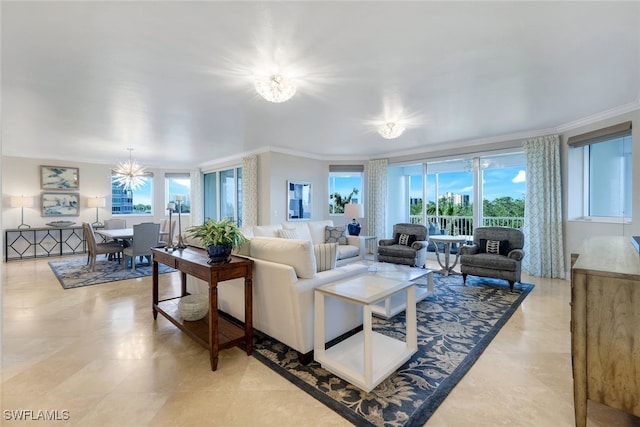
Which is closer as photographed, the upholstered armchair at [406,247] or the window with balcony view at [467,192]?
the upholstered armchair at [406,247]

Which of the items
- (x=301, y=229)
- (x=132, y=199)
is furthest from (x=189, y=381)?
(x=132, y=199)

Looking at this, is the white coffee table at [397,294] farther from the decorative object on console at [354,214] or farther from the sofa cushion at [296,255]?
the decorative object on console at [354,214]

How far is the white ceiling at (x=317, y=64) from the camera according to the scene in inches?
77.4

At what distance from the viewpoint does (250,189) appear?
268 inches

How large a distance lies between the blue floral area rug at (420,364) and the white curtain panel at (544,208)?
1655mm

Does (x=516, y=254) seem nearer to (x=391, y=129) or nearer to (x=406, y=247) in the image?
(x=406, y=247)

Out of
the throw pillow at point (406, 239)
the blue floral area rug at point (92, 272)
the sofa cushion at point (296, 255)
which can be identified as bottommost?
the blue floral area rug at point (92, 272)

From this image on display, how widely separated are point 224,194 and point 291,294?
265 inches

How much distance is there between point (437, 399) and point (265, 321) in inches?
60.5

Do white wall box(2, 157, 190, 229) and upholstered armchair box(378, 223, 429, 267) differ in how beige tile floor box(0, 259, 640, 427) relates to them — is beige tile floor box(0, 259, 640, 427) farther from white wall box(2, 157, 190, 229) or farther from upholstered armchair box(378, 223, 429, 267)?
white wall box(2, 157, 190, 229)

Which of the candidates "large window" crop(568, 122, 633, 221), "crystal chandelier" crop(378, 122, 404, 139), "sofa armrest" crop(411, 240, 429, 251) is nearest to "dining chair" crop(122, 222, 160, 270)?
"crystal chandelier" crop(378, 122, 404, 139)

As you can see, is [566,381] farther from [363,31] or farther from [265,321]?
[363,31]

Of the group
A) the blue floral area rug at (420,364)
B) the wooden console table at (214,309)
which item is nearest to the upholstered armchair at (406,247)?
the blue floral area rug at (420,364)

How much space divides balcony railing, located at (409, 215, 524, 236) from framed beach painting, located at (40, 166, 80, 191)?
9230 mm
